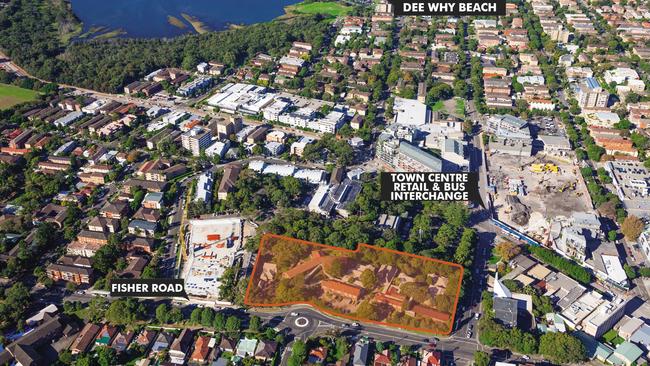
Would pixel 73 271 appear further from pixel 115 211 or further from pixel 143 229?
pixel 115 211

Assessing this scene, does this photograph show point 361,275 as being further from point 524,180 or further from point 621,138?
point 621,138

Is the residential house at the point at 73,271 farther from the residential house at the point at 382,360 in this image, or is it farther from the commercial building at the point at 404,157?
the commercial building at the point at 404,157

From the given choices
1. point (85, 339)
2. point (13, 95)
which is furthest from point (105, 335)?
point (13, 95)

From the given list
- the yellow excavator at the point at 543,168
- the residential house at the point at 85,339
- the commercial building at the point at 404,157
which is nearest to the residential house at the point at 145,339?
the residential house at the point at 85,339

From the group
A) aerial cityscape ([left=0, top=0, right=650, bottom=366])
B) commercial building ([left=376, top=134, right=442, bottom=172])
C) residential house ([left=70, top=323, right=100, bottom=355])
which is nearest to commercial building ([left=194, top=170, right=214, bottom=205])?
aerial cityscape ([left=0, top=0, right=650, bottom=366])

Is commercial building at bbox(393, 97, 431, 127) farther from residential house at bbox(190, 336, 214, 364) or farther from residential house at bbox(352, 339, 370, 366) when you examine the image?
residential house at bbox(190, 336, 214, 364)

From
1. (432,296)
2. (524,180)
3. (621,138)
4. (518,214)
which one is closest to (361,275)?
(432,296)
